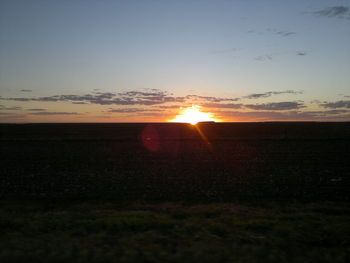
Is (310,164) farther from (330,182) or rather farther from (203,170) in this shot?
(203,170)

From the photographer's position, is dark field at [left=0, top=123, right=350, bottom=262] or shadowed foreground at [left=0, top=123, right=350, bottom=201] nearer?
dark field at [left=0, top=123, right=350, bottom=262]

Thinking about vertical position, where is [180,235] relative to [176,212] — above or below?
above

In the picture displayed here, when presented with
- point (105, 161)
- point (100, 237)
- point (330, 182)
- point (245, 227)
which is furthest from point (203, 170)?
point (100, 237)

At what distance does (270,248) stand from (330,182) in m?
9.80

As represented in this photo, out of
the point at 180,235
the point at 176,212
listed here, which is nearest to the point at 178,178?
the point at 176,212

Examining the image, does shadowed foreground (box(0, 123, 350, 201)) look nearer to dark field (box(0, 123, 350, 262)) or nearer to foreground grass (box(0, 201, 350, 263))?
dark field (box(0, 123, 350, 262))

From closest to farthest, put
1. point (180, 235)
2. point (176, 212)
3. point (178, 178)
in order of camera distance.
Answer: point (180, 235), point (176, 212), point (178, 178)

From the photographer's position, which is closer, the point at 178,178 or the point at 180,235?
the point at 180,235

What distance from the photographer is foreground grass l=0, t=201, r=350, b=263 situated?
16.7ft

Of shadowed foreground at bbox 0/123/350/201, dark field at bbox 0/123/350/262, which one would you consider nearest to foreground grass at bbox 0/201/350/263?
dark field at bbox 0/123/350/262

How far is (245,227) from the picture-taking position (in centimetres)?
686

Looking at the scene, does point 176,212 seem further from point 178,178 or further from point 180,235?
point 178,178

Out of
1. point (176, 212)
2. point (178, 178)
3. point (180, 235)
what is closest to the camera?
point (180, 235)

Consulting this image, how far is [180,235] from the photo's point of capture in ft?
20.4
